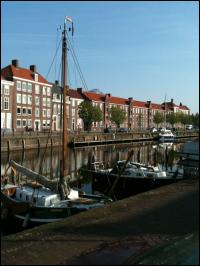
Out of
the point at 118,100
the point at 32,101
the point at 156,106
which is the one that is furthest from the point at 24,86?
the point at 156,106

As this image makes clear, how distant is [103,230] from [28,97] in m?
71.0

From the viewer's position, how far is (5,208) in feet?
52.9

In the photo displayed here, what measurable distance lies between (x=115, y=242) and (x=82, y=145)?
54.7 m

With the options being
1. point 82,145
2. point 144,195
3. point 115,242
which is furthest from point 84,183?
point 82,145

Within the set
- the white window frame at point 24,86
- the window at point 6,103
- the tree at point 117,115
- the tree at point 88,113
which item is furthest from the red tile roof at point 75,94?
the window at point 6,103

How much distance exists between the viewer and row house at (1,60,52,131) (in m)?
73.6

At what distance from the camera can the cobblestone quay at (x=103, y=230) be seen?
21.5 feet

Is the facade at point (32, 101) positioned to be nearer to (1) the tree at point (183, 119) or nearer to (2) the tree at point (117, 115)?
(2) the tree at point (117, 115)

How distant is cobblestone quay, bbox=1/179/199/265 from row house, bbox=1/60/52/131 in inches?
2458

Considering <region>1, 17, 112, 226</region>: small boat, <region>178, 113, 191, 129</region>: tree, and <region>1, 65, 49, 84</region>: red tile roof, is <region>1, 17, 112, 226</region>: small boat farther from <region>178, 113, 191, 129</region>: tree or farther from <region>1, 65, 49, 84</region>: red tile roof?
<region>178, 113, 191, 129</region>: tree

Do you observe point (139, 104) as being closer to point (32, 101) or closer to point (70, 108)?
point (70, 108)

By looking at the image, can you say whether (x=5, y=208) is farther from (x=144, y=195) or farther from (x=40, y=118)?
(x=40, y=118)

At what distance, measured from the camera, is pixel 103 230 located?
8.17 metres

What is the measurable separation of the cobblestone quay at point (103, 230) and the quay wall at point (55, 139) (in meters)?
19.4
